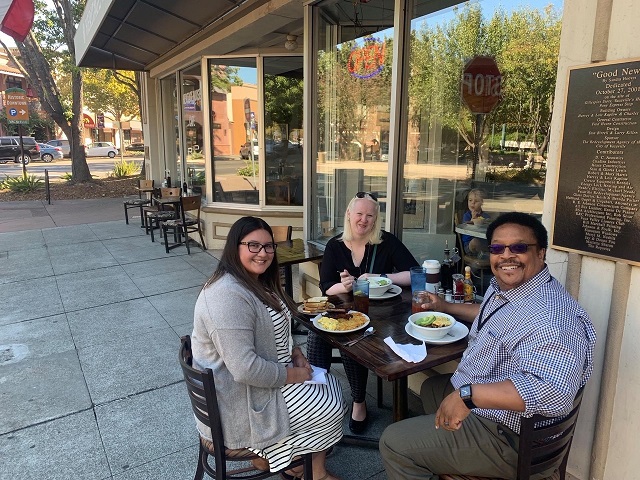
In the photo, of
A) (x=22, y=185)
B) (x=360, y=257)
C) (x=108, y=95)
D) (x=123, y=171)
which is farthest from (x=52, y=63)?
(x=360, y=257)

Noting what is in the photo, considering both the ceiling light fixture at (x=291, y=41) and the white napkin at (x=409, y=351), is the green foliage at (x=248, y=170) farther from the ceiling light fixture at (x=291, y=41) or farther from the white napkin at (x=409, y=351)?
the white napkin at (x=409, y=351)

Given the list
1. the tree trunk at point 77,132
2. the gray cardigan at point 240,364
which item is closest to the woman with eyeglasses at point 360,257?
the gray cardigan at point 240,364

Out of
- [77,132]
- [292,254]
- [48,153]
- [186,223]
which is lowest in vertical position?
[186,223]

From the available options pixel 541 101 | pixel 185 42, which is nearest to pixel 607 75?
pixel 541 101

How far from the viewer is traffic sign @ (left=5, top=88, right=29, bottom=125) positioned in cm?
1450

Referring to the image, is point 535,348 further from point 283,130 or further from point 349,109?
point 283,130

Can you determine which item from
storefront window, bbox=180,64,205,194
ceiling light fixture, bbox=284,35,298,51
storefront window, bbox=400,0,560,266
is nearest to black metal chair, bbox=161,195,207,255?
storefront window, bbox=180,64,205,194

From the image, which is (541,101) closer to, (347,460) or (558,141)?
(558,141)

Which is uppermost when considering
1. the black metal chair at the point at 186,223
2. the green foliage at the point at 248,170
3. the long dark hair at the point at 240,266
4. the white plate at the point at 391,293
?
the green foliage at the point at 248,170

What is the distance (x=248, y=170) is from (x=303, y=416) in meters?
5.61

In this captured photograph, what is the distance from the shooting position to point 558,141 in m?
2.14

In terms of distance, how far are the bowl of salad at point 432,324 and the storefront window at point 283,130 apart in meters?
4.51

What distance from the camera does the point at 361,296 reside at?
2.47 metres

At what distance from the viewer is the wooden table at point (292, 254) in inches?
154
